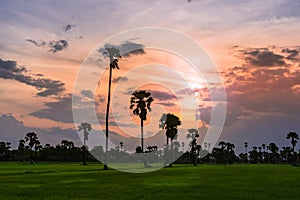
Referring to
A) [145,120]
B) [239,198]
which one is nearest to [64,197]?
[239,198]

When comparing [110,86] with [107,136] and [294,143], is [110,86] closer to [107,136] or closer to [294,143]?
[107,136]

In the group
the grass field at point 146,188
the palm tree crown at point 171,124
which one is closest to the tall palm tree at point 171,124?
the palm tree crown at point 171,124

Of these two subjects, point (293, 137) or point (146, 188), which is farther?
point (293, 137)

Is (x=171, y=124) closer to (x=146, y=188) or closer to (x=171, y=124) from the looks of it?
(x=171, y=124)

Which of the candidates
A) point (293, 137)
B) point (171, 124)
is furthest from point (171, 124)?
point (293, 137)

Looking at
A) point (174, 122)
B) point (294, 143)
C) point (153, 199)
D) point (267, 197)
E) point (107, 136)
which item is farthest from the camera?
point (294, 143)

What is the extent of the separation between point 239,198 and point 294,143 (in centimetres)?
18057

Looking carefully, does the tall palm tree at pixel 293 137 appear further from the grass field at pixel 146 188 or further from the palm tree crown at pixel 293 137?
the grass field at pixel 146 188

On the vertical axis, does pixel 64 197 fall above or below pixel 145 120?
below

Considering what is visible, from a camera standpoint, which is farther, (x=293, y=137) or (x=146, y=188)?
(x=293, y=137)

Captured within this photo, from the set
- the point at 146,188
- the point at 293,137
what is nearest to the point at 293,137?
the point at 293,137

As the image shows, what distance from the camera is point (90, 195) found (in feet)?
104

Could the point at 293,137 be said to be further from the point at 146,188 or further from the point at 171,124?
the point at 146,188

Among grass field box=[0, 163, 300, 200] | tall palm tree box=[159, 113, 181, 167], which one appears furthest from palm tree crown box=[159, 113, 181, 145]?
grass field box=[0, 163, 300, 200]
